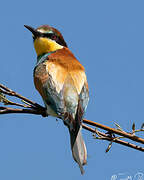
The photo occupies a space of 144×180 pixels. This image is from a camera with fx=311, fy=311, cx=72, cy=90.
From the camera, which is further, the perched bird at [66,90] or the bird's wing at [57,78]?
the bird's wing at [57,78]

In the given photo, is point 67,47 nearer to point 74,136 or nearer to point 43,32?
point 43,32

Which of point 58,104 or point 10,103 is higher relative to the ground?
point 10,103

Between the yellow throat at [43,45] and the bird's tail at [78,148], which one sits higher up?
the yellow throat at [43,45]

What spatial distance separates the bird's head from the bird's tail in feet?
4.44

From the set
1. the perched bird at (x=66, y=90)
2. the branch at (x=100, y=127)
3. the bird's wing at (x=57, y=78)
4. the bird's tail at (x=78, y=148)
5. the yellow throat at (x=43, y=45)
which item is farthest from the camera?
the yellow throat at (x=43, y=45)

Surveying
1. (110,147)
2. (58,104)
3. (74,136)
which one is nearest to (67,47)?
(58,104)

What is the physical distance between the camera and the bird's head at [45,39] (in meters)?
3.20

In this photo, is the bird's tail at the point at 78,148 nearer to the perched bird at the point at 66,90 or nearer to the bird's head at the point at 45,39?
the perched bird at the point at 66,90

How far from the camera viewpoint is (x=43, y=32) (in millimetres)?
3248

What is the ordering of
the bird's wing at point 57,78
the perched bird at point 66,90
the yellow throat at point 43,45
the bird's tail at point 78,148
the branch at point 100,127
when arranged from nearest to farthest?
the branch at point 100,127
the bird's tail at point 78,148
the perched bird at point 66,90
the bird's wing at point 57,78
the yellow throat at point 43,45

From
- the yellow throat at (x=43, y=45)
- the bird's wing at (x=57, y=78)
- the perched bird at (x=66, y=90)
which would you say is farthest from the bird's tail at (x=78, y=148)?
the yellow throat at (x=43, y=45)

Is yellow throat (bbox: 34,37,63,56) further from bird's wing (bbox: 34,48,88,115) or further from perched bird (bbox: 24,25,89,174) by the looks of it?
bird's wing (bbox: 34,48,88,115)

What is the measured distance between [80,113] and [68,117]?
0.09 meters

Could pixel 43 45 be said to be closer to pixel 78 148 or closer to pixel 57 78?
pixel 57 78
